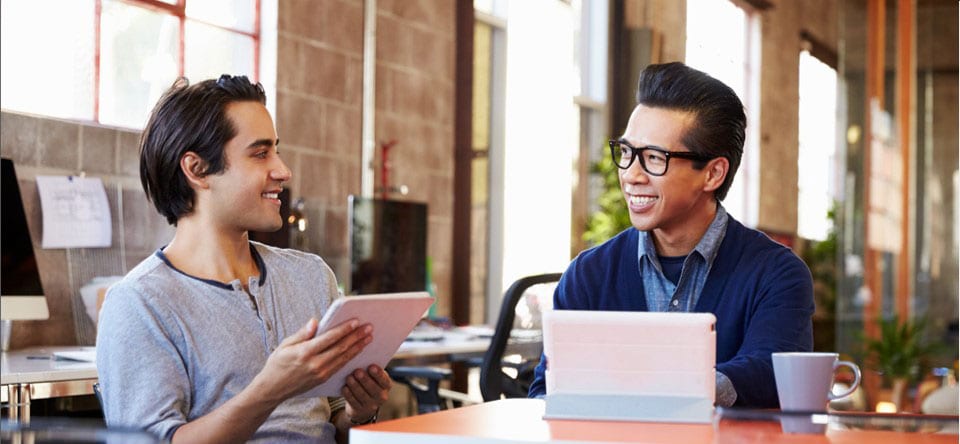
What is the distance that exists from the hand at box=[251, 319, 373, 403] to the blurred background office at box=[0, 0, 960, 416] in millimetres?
2122

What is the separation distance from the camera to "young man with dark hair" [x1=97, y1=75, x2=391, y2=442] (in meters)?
2.14

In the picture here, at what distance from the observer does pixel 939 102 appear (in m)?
9.58

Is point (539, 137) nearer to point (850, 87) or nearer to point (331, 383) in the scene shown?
point (850, 87)

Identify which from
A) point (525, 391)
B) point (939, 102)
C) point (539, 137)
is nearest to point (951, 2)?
point (939, 102)

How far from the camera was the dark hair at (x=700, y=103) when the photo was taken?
8.23 feet

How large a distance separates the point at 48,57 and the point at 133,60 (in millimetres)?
399

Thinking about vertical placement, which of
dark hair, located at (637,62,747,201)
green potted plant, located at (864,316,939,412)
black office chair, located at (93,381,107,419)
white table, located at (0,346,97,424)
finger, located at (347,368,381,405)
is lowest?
green potted plant, located at (864,316,939,412)

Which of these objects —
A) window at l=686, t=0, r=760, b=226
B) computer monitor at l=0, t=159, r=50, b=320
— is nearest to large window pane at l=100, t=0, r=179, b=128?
computer monitor at l=0, t=159, r=50, b=320

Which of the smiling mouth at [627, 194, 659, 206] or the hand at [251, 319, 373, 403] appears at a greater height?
the smiling mouth at [627, 194, 659, 206]

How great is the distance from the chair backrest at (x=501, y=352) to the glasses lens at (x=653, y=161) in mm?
1449

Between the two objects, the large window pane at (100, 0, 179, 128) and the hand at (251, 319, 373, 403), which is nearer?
the hand at (251, 319, 373, 403)

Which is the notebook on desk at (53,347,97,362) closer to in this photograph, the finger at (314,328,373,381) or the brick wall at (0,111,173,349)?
the brick wall at (0,111,173,349)

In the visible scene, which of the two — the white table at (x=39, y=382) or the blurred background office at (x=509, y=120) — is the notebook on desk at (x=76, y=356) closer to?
the white table at (x=39, y=382)

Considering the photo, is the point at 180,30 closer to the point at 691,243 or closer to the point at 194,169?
the point at 194,169
